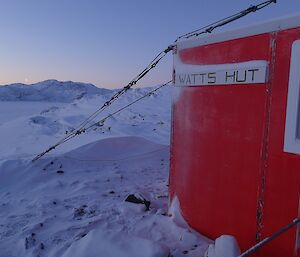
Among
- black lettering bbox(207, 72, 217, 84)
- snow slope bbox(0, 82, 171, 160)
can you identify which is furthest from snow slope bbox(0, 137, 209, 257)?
black lettering bbox(207, 72, 217, 84)

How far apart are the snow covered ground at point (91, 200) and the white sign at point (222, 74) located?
1.50 metres

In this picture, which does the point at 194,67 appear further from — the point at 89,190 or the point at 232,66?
the point at 89,190

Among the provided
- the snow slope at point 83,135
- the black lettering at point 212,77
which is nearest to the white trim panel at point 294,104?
the black lettering at point 212,77

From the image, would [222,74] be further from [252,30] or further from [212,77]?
[252,30]

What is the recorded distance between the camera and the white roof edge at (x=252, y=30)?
2850mm

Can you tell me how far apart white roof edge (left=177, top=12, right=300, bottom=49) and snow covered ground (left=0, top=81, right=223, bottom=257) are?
1.90 meters

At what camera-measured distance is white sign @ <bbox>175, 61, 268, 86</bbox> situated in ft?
10.2

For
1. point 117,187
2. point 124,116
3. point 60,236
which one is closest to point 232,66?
point 60,236

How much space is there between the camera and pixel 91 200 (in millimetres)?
5289

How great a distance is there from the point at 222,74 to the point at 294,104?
2.84ft

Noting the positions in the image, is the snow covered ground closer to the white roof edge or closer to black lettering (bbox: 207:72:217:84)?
black lettering (bbox: 207:72:217:84)

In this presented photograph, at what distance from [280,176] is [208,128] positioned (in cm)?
96

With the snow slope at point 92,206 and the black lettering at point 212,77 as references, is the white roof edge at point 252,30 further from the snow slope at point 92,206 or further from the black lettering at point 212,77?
the snow slope at point 92,206

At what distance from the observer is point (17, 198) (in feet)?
17.8
